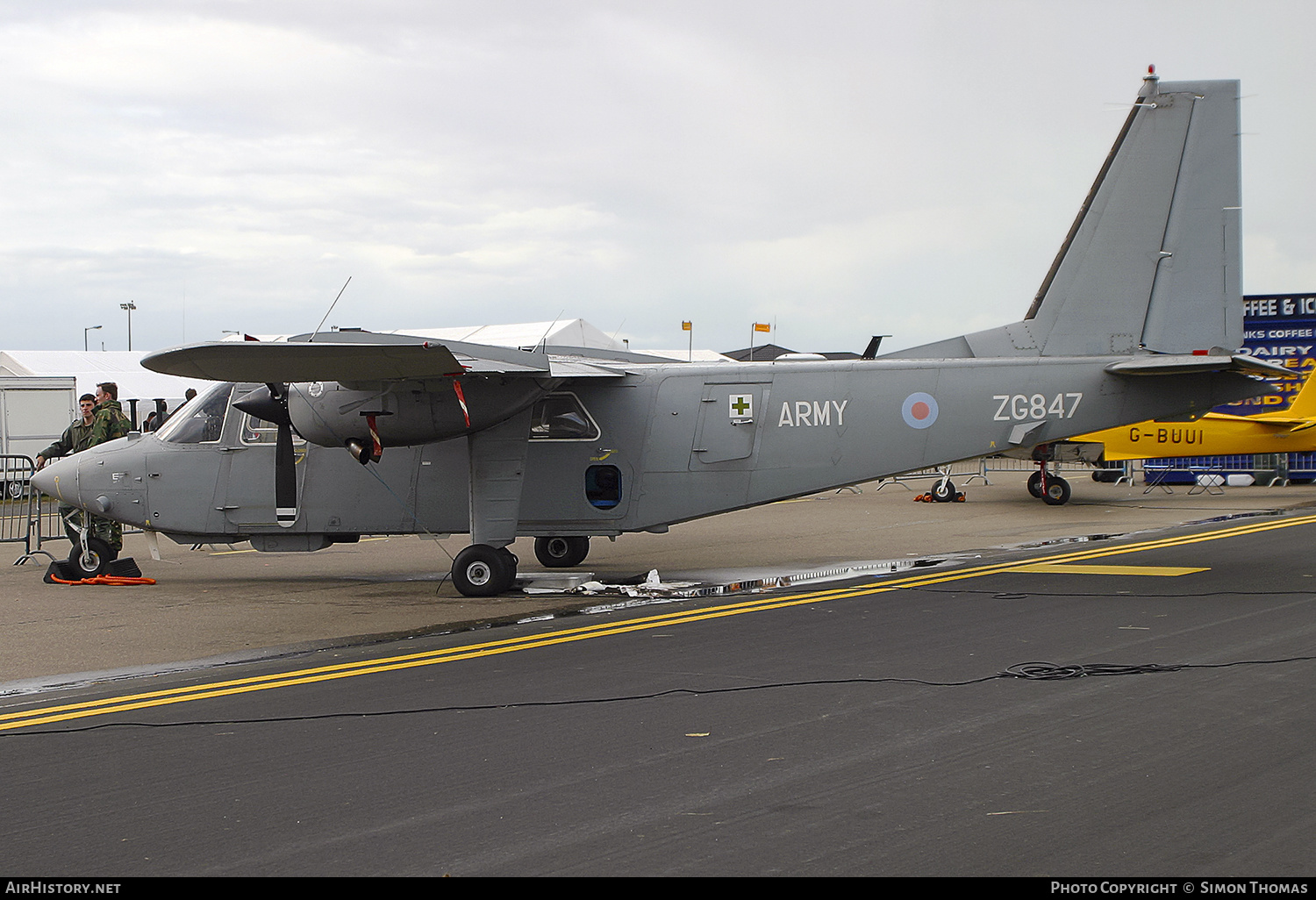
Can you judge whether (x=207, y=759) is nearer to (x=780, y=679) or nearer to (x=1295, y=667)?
(x=780, y=679)

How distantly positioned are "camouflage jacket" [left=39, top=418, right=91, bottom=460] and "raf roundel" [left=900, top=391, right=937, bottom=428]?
11019 mm

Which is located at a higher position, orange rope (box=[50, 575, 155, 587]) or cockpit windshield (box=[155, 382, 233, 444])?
cockpit windshield (box=[155, 382, 233, 444])

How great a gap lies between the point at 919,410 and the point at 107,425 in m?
10.8

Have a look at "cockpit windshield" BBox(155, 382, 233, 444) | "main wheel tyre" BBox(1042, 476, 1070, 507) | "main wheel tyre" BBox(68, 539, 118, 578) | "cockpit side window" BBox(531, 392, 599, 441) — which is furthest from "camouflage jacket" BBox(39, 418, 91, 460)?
"main wheel tyre" BBox(1042, 476, 1070, 507)

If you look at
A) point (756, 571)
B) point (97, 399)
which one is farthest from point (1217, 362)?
point (97, 399)

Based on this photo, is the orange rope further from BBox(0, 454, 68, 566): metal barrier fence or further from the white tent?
the white tent

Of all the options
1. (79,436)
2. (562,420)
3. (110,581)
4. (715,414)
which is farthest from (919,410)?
(79,436)

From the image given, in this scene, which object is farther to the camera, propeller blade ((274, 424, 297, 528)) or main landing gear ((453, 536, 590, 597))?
propeller blade ((274, 424, 297, 528))

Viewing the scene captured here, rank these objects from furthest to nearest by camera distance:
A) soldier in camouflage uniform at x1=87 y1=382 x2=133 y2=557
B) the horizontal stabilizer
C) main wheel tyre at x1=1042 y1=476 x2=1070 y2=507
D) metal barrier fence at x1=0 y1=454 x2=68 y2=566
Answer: main wheel tyre at x1=1042 y1=476 x2=1070 y2=507 → metal barrier fence at x1=0 y1=454 x2=68 y2=566 → soldier in camouflage uniform at x1=87 y1=382 x2=133 y2=557 → the horizontal stabilizer

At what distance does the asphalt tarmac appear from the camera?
971cm

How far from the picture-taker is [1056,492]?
2469cm

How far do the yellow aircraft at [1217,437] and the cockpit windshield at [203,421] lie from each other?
747 inches

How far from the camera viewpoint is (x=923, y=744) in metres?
5.82

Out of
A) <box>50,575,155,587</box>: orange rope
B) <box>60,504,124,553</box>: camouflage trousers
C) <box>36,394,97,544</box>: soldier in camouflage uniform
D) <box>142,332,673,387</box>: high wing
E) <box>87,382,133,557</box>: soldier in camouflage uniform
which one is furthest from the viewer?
<box>36,394,97,544</box>: soldier in camouflage uniform
